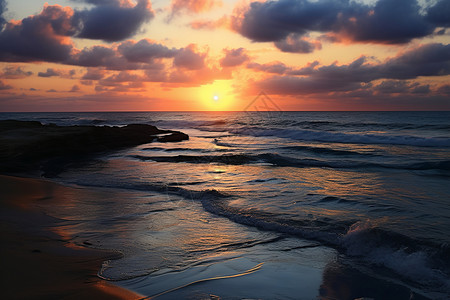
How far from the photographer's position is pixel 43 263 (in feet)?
14.4

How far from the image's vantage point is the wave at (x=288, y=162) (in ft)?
49.3

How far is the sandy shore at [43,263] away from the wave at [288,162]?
10412 millimetres

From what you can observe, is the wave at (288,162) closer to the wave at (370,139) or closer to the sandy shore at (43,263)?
the sandy shore at (43,263)

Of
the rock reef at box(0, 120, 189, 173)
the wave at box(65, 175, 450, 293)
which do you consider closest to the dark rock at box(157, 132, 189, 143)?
the rock reef at box(0, 120, 189, 173)

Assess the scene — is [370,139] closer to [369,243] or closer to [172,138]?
[172,138]

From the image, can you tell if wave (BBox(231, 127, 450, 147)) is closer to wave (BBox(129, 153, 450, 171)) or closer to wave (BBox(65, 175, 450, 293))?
wave (BBox(129, 153, 450, 171))

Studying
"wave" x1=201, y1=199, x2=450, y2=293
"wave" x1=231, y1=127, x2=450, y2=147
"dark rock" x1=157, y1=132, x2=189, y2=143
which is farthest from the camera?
"dark rock" x1=157, y1=132, x2=189, y2=143

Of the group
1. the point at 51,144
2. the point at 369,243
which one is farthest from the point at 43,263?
the point at 51,144

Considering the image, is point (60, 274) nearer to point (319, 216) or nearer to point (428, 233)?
point (319, 216)

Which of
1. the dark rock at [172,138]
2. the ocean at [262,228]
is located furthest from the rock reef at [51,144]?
the ocean at [262,228]

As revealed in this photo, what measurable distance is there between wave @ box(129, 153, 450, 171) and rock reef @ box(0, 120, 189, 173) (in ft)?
12.6

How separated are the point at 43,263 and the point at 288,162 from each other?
12.9m

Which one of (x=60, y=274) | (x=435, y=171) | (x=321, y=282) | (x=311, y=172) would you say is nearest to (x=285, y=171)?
(x=311, y=172)

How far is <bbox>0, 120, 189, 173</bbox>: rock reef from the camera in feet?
50.4
